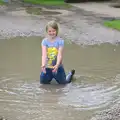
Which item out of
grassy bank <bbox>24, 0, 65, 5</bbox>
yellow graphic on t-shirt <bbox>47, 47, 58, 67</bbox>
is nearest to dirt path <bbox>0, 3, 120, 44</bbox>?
grassy bank <bbox>24, 0, 65, 5</bbox>

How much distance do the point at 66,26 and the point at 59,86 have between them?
7346 millimetres

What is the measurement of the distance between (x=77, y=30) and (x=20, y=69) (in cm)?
569

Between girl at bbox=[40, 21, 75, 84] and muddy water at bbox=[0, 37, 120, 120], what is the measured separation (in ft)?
0.76

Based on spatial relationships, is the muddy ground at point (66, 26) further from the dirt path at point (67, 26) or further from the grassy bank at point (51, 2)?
the grassy bank at point (51, 2)

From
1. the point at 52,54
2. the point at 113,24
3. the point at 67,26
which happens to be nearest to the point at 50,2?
the point at 67,26

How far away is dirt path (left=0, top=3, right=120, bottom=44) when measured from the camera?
1284 cm

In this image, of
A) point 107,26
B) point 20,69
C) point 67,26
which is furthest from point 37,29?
point 20,69

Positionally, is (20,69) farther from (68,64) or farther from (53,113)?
(53,113)

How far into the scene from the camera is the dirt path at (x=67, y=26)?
1284 cm

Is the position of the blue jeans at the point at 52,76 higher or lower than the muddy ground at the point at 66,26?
higher

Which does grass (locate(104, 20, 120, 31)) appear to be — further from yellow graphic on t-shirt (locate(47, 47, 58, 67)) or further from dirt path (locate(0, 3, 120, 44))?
yellow graphic on t-shirt (locate(47, 47, 58, 67))

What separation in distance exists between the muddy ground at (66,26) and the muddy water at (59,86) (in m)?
1.69

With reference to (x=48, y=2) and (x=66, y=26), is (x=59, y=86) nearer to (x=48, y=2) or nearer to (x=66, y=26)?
(x=66, y=26)

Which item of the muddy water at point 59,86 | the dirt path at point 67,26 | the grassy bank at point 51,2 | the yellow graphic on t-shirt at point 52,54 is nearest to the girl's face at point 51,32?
the yellow graphic on t-shirt at point 52,54
